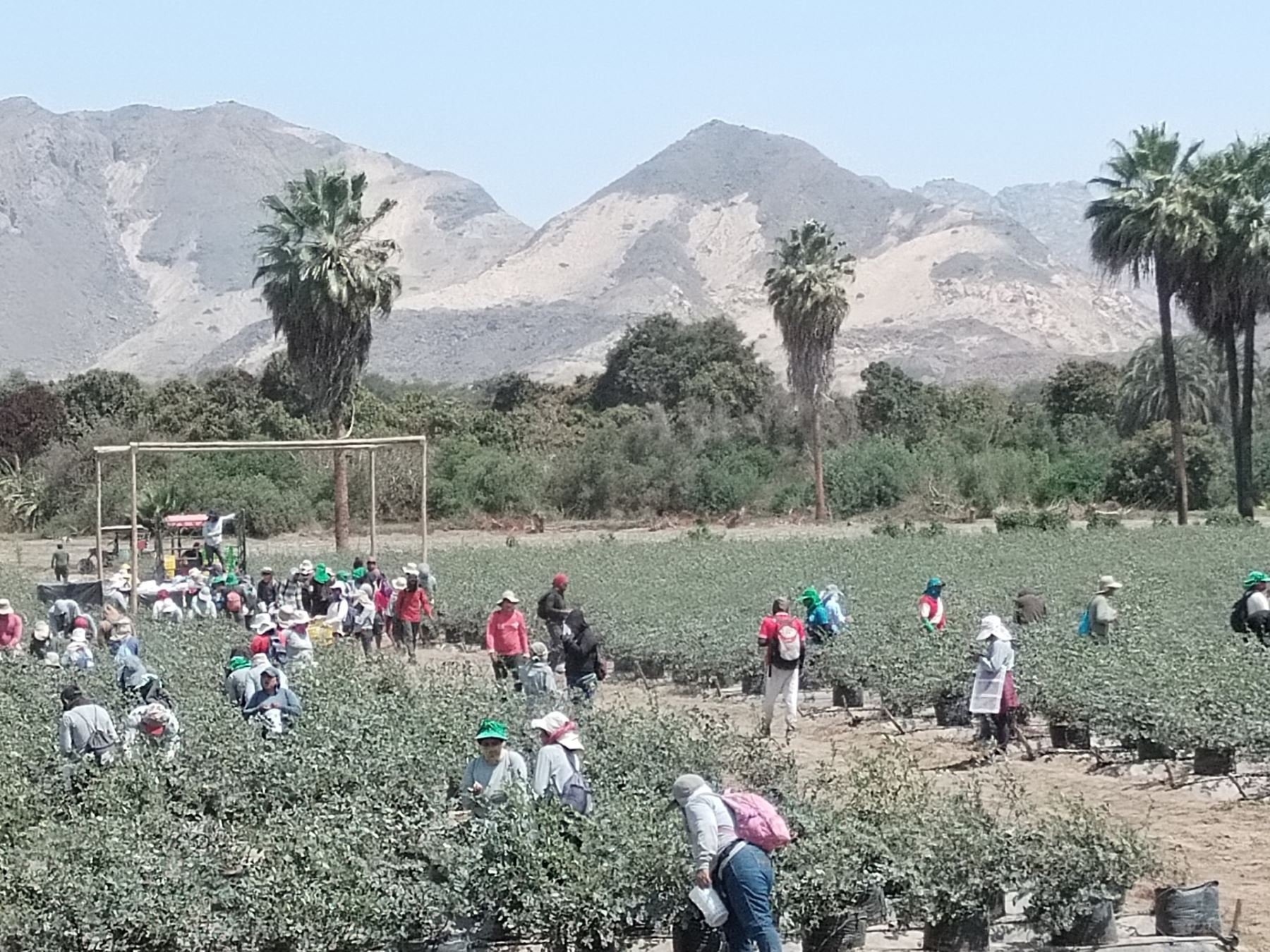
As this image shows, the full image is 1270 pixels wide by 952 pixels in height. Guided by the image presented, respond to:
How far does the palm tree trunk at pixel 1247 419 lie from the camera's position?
49.9 m

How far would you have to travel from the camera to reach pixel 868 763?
11195mm

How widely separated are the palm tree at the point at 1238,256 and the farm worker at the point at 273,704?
40.5 meters

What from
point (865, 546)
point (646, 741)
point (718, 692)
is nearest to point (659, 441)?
point (865, 546)

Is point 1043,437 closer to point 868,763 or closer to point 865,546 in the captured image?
point 865,546

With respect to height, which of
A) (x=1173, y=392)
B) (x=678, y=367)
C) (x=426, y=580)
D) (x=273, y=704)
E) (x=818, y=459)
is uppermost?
(x=678, y=367)

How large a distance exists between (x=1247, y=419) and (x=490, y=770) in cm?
4405

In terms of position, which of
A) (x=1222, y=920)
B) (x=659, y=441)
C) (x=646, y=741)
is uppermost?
(x=659, y=441)

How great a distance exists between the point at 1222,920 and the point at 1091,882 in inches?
42.1

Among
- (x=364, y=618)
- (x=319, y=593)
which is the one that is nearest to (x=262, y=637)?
(x=364, y=618)

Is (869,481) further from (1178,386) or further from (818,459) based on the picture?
(1178,386)

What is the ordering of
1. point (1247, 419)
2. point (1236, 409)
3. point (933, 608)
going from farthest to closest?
point (1236, 409)
point (1247, 419)
point (933, 608)

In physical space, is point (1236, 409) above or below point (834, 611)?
above

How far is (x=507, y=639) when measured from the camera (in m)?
18.9

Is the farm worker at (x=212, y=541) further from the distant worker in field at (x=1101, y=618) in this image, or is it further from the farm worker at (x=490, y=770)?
the farm worker at (x=490, y=770)
